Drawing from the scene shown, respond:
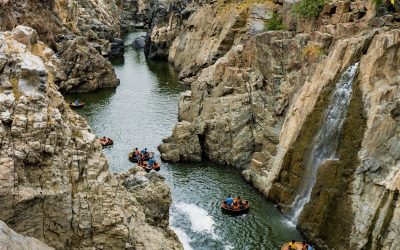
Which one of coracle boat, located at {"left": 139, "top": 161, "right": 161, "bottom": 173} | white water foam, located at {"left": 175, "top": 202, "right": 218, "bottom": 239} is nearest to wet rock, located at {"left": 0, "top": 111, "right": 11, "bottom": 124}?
white water foam, located at {"left": 175, "top": 202, "right": 218, "bottom": 239}

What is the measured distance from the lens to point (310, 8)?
170 feet

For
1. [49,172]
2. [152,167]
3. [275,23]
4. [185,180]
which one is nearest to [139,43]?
[275,23]

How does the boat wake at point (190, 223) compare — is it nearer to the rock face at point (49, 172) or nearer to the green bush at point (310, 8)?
the rock face at point (49, 172)

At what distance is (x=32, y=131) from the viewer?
71.0 ft

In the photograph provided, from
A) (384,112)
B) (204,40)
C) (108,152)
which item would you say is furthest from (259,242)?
(204,40)

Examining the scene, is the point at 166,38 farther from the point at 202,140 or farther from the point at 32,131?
the point at 32,131

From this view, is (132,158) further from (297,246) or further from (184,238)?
(297,246)

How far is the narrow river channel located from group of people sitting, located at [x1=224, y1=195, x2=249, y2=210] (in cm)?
77

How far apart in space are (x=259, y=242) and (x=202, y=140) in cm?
1805

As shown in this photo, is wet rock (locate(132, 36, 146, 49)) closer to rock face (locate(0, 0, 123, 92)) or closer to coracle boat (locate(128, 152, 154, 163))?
rock face (locate(0, 0, 123, 92))

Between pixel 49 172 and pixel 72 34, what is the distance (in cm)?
Answer: 8103

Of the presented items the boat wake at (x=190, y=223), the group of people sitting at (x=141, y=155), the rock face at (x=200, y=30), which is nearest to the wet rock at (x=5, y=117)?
the boat wake at (x=190, y=223)

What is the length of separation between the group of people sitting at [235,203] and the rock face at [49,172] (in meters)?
14.2

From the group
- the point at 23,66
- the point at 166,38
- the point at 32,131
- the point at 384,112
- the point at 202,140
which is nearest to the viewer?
the point at 32,131
